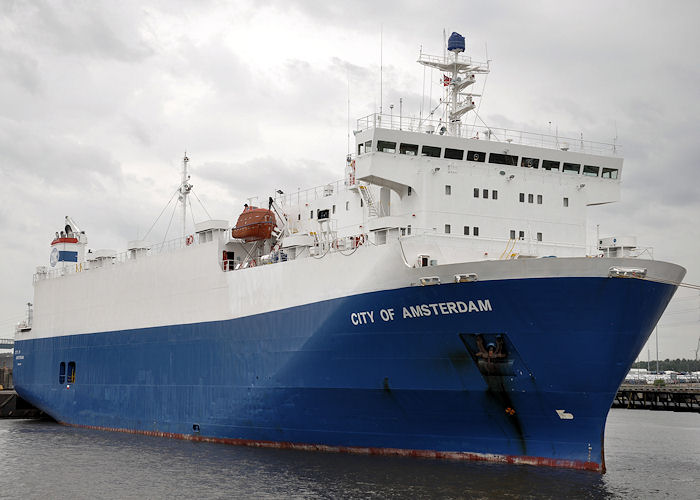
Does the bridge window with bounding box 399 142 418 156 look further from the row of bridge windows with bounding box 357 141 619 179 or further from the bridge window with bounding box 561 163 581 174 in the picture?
the bridge window with bounding box 561 163 581 174

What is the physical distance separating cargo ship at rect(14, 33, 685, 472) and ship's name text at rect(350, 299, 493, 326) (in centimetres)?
5

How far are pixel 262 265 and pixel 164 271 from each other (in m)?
6.19

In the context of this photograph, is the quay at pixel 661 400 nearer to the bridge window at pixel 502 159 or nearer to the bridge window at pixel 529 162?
the bridge window at pixel 529 162

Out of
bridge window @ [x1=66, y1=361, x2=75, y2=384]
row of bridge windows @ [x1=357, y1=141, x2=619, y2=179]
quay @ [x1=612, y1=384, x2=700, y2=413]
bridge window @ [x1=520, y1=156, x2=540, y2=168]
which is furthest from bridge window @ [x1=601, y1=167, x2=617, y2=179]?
quay @ [x1=612, y1=384, x2=700, y2=413]

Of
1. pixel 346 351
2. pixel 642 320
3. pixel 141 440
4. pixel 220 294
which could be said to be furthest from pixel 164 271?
pixel 642 320

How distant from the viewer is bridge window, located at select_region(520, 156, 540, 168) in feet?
76.2

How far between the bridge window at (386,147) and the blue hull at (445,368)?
455cm

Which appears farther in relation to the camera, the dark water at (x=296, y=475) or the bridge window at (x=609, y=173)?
the bridge window at (x=609, y=173)

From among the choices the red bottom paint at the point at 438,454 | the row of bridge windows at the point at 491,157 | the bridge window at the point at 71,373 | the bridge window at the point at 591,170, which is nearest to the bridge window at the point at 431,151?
the row of bridge windows at the point at 491,157

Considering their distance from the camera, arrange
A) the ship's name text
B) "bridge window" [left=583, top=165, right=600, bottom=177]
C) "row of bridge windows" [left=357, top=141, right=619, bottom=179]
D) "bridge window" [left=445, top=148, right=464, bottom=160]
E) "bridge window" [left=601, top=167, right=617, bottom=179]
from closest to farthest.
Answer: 1. the ship's name text
2. "row of bridge windows" [left=357, top=141, right=619, bottom=179]
3. "bridge window" [left=445, top=148, right=464, bottom=160]
4. "bridge window" [left=583, top=165, right=600, bottom=177]
5. "bridge window" [left=601, top=167, right=617, bottom=179]

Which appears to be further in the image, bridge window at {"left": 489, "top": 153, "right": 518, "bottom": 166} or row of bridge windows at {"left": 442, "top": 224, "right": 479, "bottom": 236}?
bridge window at {"left": 489, "top": 153, "right": 518, "bottom": 166}

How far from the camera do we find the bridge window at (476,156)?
22.9m

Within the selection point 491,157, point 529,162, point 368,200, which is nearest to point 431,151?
point 491,157

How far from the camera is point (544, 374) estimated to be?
18.1 m
